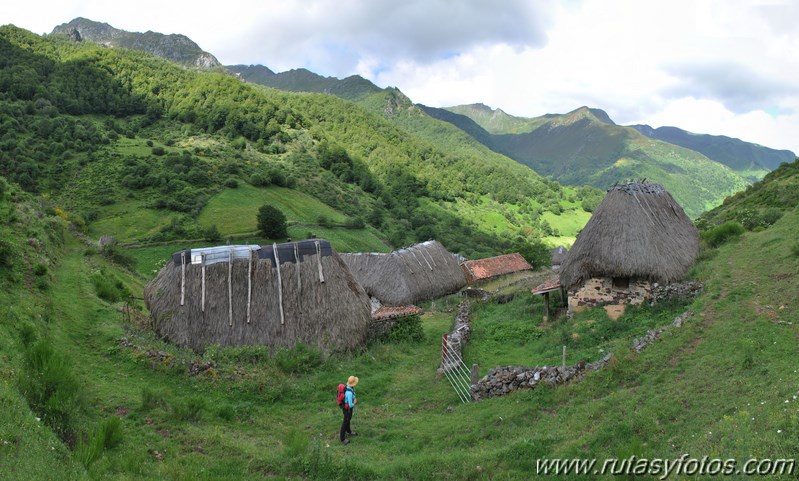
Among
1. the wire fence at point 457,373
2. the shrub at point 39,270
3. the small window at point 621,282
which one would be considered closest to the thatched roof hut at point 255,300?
the shrub at point 39,270

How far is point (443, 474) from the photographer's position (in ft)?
24.3

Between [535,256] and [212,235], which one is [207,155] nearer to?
[212,235]

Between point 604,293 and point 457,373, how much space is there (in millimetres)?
7842

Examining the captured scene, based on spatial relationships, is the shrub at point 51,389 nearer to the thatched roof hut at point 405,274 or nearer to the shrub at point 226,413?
the shrub at point 226,413

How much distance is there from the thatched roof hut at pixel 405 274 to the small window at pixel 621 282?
14.5 meters

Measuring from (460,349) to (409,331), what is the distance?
134 inches

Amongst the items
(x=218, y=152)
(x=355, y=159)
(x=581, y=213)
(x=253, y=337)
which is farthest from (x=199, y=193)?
(x=581, y=213)

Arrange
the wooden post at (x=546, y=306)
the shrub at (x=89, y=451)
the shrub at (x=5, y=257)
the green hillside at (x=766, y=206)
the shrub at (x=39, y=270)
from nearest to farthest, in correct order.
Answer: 1. the shrub at (x=89, y=451)
2. the shrub at (x=5, y=257)
3. the shrub at (x=39, y=270)
4. the wooden post at (x=546, y=306)
5. the green hillside at (x=766, y=206)

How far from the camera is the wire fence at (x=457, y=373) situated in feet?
39.2

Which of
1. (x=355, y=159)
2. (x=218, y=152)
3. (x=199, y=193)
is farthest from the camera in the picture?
(x=355, y=159)

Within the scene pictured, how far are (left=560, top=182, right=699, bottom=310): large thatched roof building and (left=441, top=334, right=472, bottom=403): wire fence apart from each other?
620 cm

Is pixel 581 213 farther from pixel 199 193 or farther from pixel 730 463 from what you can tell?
pixel 730 463

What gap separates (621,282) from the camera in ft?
58.6

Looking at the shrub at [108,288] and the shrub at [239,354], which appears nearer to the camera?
the shrub at [239,354]
